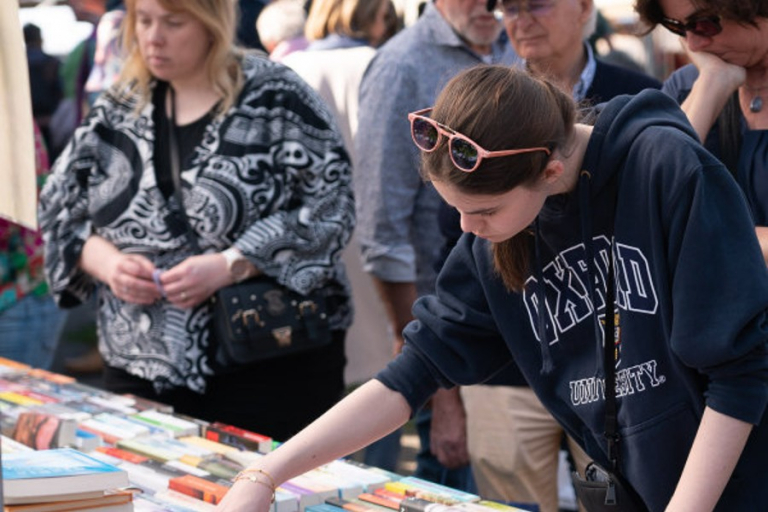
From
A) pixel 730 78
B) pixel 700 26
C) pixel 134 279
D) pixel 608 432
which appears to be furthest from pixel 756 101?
pixel 134 279

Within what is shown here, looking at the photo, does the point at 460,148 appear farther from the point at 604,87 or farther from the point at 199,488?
the point at 604,87

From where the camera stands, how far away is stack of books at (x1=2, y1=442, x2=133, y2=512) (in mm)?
1700

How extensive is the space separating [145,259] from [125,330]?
197 millimetres

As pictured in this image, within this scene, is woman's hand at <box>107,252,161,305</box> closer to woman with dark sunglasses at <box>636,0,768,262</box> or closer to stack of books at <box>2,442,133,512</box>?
stack of books at <box>2,442,133,512</box>

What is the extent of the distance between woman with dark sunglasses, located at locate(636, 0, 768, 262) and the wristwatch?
1135 millimetres

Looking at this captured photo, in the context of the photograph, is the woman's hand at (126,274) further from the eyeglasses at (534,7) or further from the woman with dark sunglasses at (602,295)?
the woman with dark sunglasses at (602,295)

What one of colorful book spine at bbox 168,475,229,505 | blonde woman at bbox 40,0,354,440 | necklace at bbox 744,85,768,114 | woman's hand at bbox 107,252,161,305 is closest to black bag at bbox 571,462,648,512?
colorful book spine at bbox 168,475,229,505

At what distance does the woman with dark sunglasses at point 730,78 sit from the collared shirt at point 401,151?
1.05m

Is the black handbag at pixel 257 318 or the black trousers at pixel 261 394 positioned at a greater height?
the black handbag at pixel 257 318

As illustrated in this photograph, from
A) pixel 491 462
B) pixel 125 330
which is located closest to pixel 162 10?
pixel 125 330

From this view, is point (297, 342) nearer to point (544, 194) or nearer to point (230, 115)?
point (230, 115)

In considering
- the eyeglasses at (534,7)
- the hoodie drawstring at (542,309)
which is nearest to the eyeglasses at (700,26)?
the eyeglasses at (534,7)

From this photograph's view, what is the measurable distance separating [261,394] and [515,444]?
633 millimetres

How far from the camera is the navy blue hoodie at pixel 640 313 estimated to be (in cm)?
155
